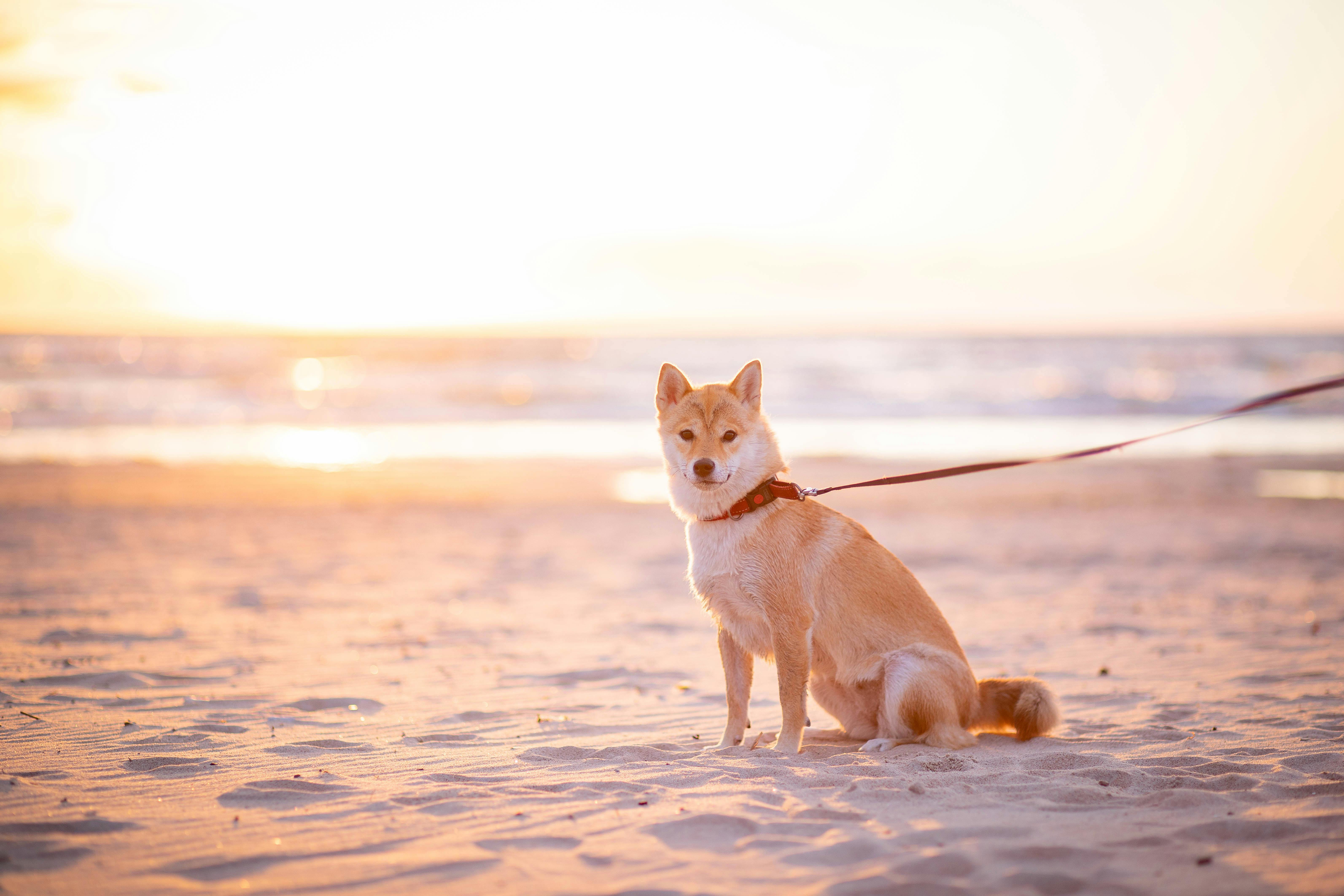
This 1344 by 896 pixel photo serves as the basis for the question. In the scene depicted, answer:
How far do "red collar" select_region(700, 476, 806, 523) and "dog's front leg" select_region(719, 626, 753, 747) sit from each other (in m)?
0.56

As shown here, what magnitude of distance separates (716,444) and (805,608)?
87cm

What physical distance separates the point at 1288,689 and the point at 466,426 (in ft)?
58.4

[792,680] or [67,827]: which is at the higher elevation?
[792,680]

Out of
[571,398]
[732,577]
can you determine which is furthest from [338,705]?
[571,398]

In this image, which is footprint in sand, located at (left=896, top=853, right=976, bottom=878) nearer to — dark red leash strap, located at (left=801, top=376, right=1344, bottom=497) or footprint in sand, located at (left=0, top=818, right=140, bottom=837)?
dark red leash strap, located at (left=801, top=376, right=1344, bottom=497)

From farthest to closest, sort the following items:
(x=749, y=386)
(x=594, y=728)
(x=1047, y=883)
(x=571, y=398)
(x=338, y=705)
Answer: (x=571, y=398)
(x=338, y=705)
(x=594, y=728)
(x=749, y=386)
(x=1047, y=883)

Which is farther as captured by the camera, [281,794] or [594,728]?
[594,728]

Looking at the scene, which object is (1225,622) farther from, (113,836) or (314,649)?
(113,836)

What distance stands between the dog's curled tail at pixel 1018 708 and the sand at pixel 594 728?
9 cm

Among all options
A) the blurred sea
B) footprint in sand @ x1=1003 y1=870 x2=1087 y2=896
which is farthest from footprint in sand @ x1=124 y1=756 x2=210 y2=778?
the blurred sea

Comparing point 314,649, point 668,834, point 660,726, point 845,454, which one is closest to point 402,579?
point 314,649

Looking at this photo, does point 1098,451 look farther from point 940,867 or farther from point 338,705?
point 338,705

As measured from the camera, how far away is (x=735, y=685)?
418 cm

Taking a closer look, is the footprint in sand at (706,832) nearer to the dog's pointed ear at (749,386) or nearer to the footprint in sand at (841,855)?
the footprint in sand at (841,855)
